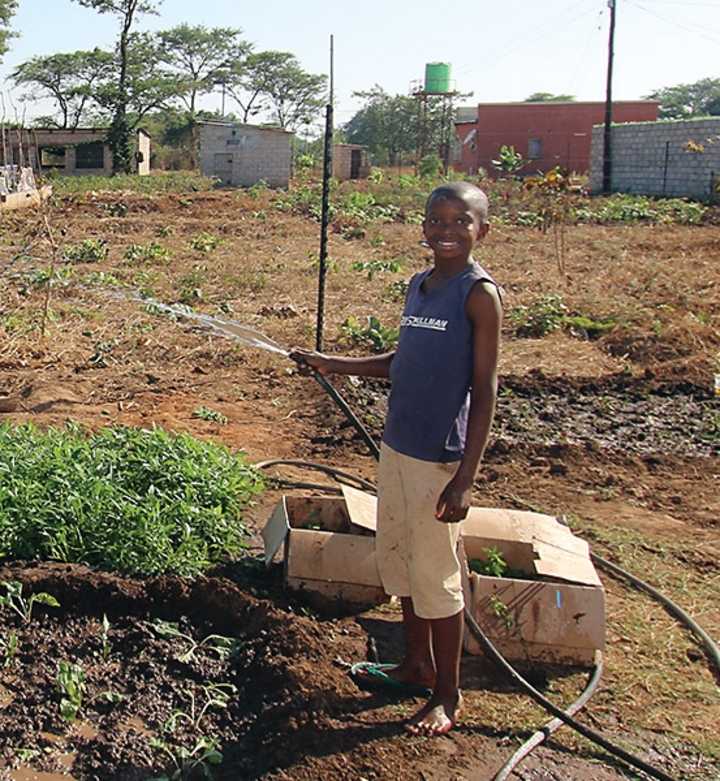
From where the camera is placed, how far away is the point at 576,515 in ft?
17.2

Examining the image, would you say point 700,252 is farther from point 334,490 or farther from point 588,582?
point 588,582

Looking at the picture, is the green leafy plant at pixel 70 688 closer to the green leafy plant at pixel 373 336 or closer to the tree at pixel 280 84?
the green leafy plant at pixel 373 336

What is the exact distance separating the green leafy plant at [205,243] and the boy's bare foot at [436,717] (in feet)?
43.2

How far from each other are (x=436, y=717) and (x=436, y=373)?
110 cm

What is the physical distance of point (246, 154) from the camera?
37938mm

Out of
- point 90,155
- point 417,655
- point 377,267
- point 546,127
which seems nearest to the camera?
point 417,655

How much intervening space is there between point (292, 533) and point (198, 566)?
44 cm

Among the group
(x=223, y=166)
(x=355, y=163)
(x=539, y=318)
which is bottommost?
(x=539, y=318)

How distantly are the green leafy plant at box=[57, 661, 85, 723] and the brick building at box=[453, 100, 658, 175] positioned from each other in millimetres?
40960

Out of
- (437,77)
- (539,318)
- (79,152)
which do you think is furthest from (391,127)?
(539,318)

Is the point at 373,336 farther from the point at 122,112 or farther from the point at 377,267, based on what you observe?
the point at 122,112

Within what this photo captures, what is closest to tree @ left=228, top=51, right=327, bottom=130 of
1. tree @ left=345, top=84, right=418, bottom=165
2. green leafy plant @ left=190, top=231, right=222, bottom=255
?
tree @ left=345, top=84, right=418, bottom=165

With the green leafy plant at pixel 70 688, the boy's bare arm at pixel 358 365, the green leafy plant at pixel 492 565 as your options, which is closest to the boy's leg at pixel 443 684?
the green leafy plant at pixel 492 565

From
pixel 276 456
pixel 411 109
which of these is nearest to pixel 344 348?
pixel 276 456
